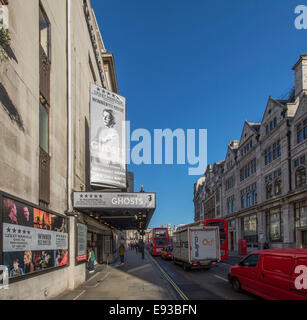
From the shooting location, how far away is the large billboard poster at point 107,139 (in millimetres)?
17834

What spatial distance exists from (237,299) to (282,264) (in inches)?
116

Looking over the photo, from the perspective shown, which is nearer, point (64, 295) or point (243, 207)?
point (64, 295)

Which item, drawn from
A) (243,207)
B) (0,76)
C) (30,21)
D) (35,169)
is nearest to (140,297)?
(35,169)

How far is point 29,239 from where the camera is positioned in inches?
378

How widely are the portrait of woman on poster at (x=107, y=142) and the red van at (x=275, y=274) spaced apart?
10107 millimetres

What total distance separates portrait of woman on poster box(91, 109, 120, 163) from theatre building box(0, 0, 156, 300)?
0.07m

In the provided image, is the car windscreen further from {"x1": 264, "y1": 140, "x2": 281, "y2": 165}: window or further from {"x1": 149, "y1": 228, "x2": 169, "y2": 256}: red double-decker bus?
{"x1": 264, "y1": 140, "x2": 281, "y2": 165}: window

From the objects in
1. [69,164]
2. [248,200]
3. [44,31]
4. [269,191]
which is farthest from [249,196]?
[44,31]

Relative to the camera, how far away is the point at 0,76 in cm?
825

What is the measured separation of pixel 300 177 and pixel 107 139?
23.9 m

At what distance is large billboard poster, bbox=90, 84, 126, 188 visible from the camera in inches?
702

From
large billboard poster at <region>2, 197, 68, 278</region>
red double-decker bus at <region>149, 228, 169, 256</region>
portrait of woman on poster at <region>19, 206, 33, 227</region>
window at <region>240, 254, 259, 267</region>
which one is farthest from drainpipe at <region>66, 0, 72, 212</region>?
red double-decker bus at <region>149, 228, 169, 256</region>

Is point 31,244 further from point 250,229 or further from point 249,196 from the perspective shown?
point 249,196

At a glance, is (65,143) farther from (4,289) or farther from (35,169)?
(4,289)
